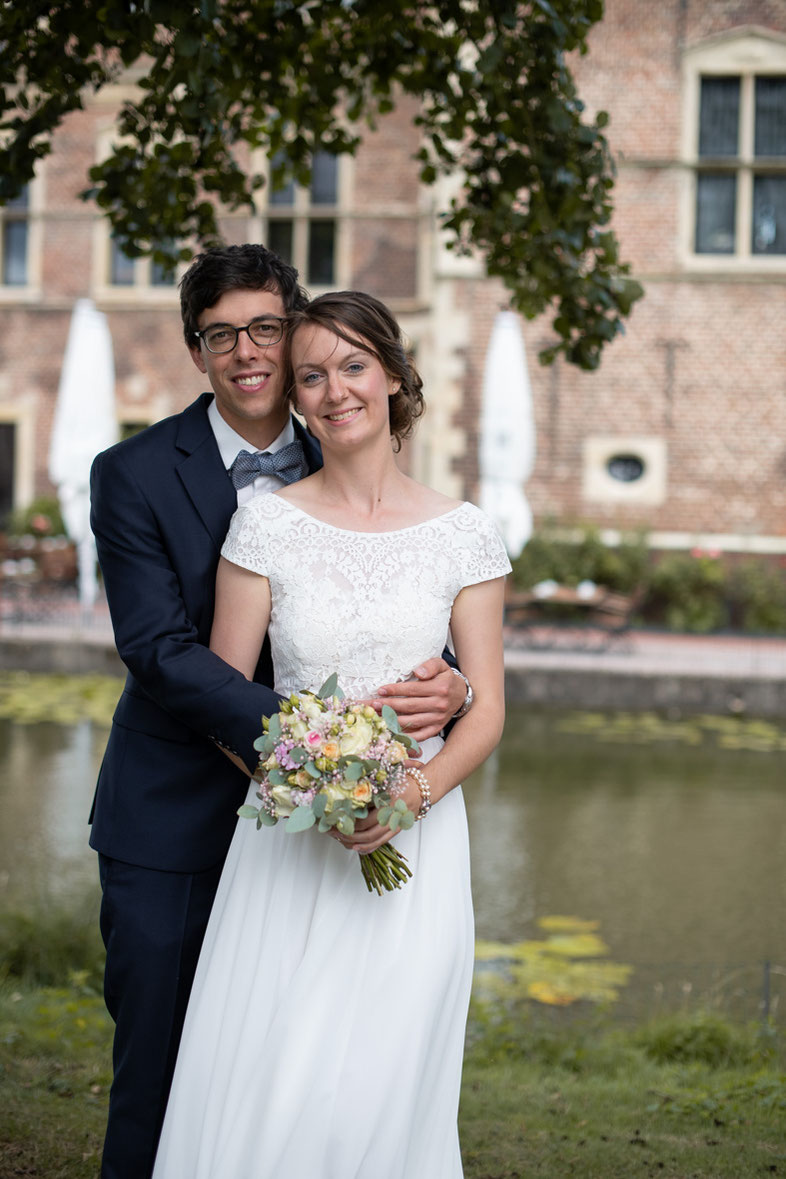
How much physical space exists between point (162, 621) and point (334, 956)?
0.66 m

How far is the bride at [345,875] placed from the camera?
211 centimetres

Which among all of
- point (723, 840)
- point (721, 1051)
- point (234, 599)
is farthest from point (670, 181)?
point (234, 599)

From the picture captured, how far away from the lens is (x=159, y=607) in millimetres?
2277

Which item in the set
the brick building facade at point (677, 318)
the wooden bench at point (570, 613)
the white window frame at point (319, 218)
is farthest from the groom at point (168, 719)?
the white window frame at point (319, 218)

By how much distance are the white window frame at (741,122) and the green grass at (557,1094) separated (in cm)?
1267

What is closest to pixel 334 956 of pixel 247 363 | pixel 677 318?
pixel 247 363

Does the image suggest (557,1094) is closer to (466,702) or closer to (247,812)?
(466,702)

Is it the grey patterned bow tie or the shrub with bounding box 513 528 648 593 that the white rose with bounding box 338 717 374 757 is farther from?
the shrub with bounding box 513 528 648 593

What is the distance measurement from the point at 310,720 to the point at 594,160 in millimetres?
2577

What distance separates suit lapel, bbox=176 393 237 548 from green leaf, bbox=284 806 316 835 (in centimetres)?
65

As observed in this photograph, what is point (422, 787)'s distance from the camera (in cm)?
215

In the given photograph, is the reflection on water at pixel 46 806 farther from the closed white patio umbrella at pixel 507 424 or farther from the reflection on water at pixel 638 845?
the closed white patio umbrella at pixel 507 424

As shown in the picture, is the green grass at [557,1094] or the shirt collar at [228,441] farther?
the green grass at [557,1094]

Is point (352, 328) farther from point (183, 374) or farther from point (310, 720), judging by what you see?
point (183, 374)
